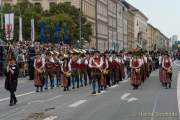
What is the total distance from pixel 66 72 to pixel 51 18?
170 feet

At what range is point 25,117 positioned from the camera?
665 inches

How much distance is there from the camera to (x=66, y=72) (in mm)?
29891

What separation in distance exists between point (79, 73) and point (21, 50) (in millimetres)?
7172

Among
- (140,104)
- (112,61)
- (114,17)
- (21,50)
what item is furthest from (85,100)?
(114,17)

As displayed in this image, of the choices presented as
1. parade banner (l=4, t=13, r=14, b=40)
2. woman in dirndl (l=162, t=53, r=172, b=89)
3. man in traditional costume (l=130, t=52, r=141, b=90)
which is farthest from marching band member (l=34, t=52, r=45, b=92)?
parade banner (l=4, t=13, r=14, b=40)

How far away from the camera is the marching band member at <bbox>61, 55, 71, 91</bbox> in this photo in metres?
29.4

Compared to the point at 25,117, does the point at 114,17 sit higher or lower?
higher

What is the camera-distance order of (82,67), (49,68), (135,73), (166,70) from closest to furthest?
(166,70) < (135,73) < (49,68) < (82,67)

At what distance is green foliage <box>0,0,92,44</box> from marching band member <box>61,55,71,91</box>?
43913 millimetres

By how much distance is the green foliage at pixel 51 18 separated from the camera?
259ft

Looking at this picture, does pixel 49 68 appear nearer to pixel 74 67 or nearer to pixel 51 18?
pixel 74 67

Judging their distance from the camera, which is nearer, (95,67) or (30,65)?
(95,67)

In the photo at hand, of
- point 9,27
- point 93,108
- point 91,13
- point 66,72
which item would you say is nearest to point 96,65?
point 66,72

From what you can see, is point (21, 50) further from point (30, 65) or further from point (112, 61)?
point (112, 61)
